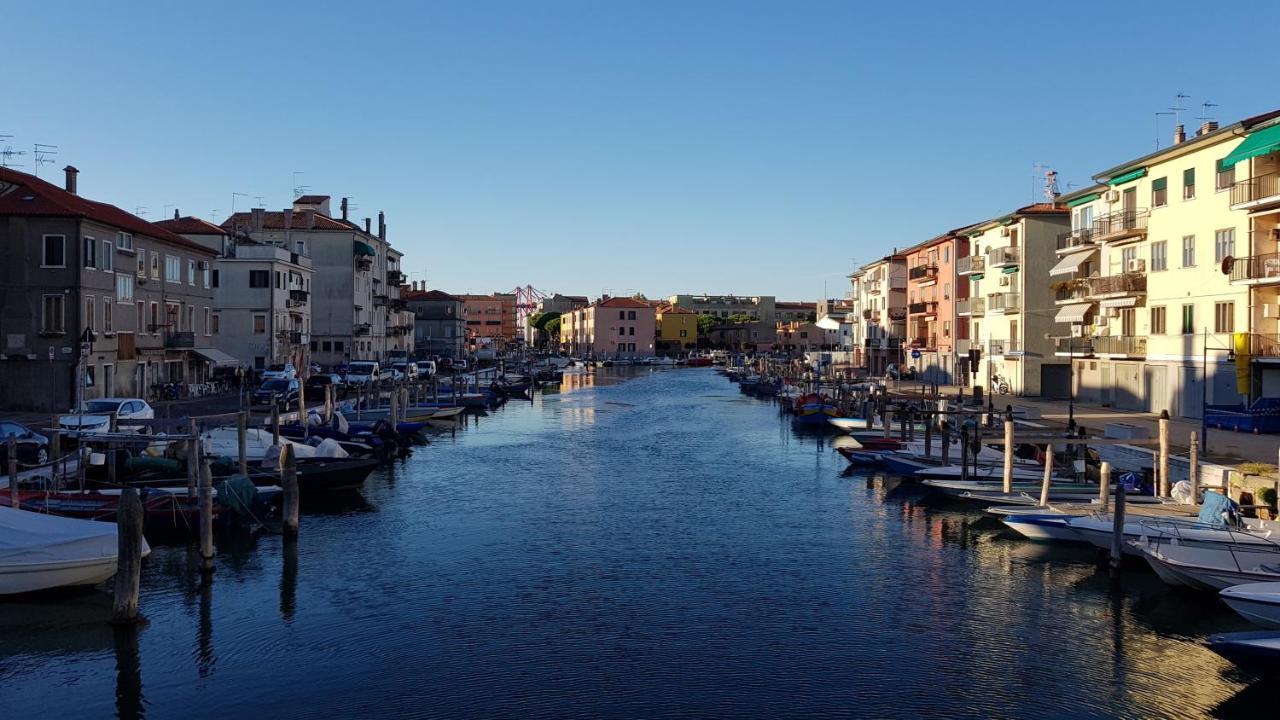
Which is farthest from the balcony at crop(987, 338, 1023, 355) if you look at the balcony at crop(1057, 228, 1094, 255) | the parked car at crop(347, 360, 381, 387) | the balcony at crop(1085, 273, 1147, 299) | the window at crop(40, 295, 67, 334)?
the window at crop(40, 295, 67, 334)

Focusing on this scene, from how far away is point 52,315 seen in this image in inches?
1761

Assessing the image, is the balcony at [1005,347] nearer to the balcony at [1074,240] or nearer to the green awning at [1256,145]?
the balcony at [1074,240]

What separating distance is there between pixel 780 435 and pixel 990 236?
22214mm

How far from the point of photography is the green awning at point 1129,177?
47.8 m

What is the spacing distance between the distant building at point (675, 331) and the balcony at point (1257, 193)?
150 metres

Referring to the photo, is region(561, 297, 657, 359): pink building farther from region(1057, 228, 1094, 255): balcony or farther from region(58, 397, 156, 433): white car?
region(58, 397, 156, 433): white car

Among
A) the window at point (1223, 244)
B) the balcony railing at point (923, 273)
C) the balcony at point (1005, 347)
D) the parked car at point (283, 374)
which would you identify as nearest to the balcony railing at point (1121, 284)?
the window at point (1223, 244)

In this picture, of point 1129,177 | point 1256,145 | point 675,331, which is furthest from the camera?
point 675,331

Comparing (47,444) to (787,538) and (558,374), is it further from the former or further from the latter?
(558,374)

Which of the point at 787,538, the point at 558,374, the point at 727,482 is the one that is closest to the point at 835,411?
the point at 727,482

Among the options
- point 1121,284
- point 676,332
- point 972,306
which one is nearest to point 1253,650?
point 1121,284

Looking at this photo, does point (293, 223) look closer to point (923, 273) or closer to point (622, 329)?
point (923, 273)

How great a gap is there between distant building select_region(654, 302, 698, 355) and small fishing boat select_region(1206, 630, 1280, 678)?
173219 millimetres

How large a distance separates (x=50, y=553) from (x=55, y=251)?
29.5 meters
